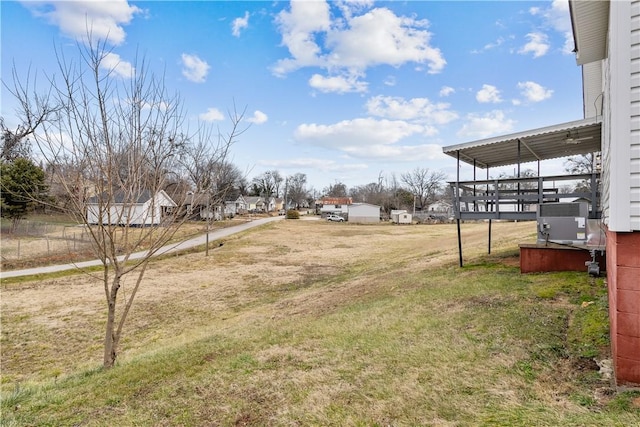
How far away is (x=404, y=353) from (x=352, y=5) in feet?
41.8

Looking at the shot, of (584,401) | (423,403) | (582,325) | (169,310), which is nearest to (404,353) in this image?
(423,403)

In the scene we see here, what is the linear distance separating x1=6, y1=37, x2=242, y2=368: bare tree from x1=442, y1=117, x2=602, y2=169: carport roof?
257 inches

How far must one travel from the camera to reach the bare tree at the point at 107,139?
4223 mm

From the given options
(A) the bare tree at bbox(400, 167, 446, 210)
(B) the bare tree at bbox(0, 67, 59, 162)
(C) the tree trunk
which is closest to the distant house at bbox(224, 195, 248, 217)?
(A) the bare tree at bbox(400, 167, 446, 210)

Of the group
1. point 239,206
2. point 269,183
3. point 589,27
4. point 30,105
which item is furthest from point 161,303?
point 269,183

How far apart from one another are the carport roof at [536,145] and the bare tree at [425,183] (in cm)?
6068

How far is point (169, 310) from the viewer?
9.52m

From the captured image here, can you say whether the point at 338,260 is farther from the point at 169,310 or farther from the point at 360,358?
the point at 360,358

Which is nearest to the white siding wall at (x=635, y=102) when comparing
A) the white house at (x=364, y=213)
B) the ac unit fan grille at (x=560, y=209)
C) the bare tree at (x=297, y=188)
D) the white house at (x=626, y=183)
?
the white house at (x=626, y=183)

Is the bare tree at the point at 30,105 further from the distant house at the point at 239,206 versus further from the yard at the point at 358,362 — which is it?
the distant house at the point at 239,206

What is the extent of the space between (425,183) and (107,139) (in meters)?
71.6

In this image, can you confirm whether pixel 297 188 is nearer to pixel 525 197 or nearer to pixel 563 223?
pixel 525 197

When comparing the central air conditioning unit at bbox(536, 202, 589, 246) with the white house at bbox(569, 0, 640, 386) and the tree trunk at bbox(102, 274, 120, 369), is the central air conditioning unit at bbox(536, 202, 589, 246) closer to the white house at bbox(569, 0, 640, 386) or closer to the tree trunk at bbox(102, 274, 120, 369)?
the white house at bbox(569, 0, 640, 386)

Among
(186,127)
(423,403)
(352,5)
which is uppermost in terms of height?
(352,5)
